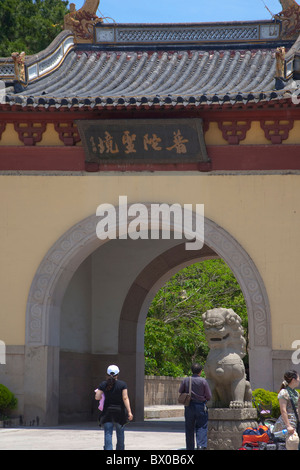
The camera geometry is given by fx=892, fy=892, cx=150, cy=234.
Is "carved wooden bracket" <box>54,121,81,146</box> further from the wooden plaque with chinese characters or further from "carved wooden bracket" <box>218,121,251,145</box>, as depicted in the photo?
"carved wooden bracket" <box>218,121,251,145</box>

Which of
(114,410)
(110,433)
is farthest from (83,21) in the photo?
(110,433)

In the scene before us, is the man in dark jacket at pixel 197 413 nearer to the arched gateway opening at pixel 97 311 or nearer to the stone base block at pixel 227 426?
Answer: the stone base block at pixel 227 426

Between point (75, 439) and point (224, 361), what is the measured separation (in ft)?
7.53

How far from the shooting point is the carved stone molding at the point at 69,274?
43.3 feet

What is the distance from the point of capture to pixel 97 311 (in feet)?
55.0

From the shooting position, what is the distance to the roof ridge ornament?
17.2 m

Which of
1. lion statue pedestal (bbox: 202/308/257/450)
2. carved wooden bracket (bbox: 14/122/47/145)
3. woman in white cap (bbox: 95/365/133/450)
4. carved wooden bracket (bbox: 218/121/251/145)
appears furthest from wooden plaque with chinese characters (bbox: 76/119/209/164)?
woman in white cap (bbox: 95/365/133/450)

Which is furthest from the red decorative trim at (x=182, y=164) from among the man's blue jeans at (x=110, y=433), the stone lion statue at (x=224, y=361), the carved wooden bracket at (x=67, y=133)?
the man's blue jeans at (x=110, y=433)

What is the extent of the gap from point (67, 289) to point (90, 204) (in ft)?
7.27

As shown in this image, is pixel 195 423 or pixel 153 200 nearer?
pixel 195 423

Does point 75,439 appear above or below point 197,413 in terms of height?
below

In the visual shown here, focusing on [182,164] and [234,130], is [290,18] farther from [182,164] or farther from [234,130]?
[182,164]

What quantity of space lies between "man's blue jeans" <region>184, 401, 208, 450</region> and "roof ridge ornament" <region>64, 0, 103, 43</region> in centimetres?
974

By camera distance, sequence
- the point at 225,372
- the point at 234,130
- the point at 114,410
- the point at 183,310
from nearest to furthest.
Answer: the point at 114,410 → the point at 225,372 → the point at 234,130 → the point at 183,310
